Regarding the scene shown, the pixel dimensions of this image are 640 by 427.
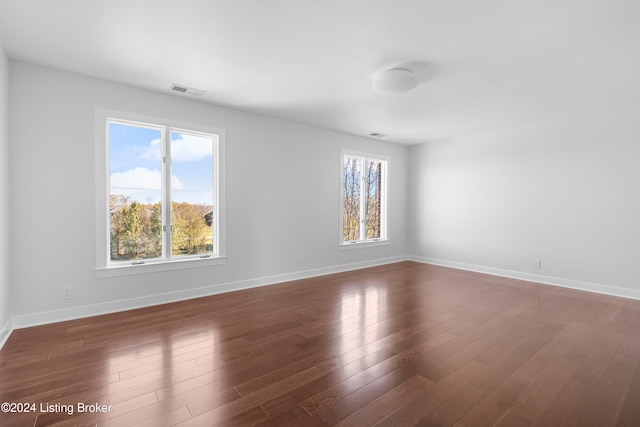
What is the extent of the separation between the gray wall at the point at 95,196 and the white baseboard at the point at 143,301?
0.04ft

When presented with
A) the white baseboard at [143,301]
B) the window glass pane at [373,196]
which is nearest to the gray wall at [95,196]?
the white baseboard at [143,301]

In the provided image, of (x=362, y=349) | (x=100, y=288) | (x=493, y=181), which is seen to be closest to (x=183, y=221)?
(x=100, y=288)

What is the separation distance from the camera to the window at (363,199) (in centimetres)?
594

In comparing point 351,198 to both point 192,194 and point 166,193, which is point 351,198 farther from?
point 166,193

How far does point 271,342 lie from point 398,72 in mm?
2947

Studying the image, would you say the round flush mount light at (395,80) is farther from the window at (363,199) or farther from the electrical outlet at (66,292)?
the electrical outlet at (66,292)

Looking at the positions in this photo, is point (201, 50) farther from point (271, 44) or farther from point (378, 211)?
point (378, 211)

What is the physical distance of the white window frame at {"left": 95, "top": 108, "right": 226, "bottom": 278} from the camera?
11.0 feet

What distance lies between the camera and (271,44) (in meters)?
2.63

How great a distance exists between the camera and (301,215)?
513cm

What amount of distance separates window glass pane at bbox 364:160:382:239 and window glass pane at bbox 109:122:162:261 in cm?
402

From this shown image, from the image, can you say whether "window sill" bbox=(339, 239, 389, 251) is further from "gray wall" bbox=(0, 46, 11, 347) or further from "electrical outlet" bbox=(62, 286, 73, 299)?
"gray wall" bbox=(0, 46, 11, 347)

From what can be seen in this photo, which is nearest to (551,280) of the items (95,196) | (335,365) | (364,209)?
(364,209)

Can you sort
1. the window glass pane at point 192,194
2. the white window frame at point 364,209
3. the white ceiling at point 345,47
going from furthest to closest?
the white window frame at point 364,209
the window glass pane at point 192,194
the white ceiling at point 345,47
